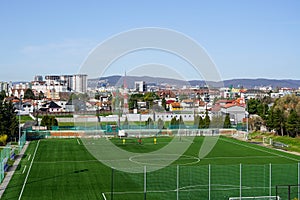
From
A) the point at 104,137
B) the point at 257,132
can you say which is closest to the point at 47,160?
the point at 104,137

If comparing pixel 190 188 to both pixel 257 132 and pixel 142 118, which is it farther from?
pixel 142 118

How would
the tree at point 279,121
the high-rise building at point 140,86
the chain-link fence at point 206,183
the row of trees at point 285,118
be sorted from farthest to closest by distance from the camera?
the high-rise building at point 140,86
the tree at point 279,121
the row of trees at point 285,118
the chain-link fence at point 206,183

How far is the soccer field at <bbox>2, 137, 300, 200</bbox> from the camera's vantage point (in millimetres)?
15477

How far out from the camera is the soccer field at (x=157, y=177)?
1548cm

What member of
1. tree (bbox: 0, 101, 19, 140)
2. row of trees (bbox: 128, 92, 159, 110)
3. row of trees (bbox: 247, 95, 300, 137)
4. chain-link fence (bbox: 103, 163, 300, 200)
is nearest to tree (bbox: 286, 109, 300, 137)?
row of trees (bbox: 247, 95, 300, 137)

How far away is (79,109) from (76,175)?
41.0m

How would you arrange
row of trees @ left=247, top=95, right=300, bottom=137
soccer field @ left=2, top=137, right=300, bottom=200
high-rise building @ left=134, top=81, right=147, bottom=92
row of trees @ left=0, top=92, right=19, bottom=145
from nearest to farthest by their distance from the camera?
1. soccer field @ left=2, top=137, right=300, bottom=200
2. row of trees @ left=0, top=92, right=19, bottom=145
3. row of trees @ left=247, top=95, right=300, bottom=137
4. high-rise building @ left=134, top=81, right=147, bottom=92

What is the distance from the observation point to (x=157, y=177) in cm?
1820

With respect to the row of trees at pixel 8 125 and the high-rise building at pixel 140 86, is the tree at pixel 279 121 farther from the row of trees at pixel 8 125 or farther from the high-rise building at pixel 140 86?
the high-rise building at pixel 140 86

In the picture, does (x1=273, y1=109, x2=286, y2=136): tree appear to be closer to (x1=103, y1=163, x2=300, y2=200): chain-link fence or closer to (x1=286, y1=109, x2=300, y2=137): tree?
(x1=286, y1=109, x2=300, y2=137): tree

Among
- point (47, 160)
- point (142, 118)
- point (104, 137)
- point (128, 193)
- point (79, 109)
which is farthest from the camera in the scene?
point (79, 109)

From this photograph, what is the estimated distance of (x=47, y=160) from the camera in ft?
79.3

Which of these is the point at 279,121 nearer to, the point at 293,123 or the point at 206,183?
the point at 293,123

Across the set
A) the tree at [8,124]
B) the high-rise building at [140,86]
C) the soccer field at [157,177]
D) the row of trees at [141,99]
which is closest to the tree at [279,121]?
the soccer field at [157,177]
